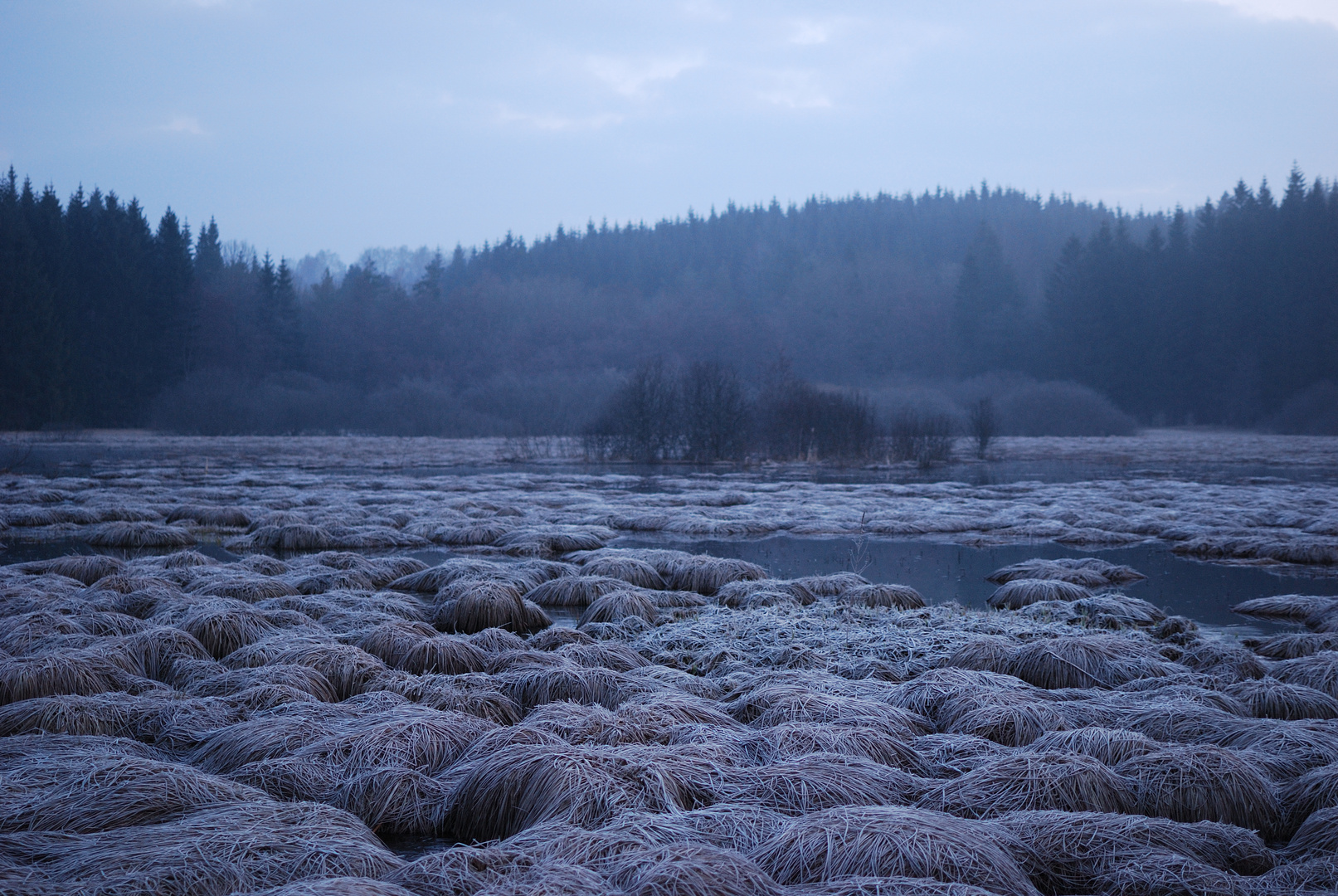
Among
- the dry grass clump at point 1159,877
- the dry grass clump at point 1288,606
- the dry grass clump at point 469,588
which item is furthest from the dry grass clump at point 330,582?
the dry grass clump at point 1288,606

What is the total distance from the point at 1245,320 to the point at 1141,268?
1124 cm

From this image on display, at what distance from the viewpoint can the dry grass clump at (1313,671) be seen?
754 centimetres

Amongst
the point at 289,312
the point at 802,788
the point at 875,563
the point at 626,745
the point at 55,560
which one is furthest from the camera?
the point at 289,312

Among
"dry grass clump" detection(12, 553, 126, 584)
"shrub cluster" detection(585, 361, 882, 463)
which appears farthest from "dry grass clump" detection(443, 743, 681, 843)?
"shrub cluster" detection(585, 361, 882, 463)

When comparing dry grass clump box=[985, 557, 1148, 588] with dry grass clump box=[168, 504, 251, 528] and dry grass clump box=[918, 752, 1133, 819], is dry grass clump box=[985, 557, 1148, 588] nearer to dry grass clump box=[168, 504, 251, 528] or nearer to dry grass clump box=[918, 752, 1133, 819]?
dry grass clump box=[918, 752, 1133, 819]

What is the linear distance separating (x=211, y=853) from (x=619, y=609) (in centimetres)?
→ 680

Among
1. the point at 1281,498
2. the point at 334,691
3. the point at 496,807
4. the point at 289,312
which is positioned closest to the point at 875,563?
the point at 334,691

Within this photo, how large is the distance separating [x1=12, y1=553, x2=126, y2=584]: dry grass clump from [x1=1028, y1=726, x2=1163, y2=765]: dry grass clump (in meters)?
11.8

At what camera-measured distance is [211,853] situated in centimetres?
A: 382

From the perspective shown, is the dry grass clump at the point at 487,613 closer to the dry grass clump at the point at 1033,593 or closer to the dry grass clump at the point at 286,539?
the dry grass clump at the point at 1033,593

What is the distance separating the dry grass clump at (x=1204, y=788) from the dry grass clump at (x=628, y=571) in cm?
815

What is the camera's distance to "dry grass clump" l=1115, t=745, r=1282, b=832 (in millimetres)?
5059

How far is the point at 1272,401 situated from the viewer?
73.1 metres

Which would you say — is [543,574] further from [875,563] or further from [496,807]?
[496,807]
